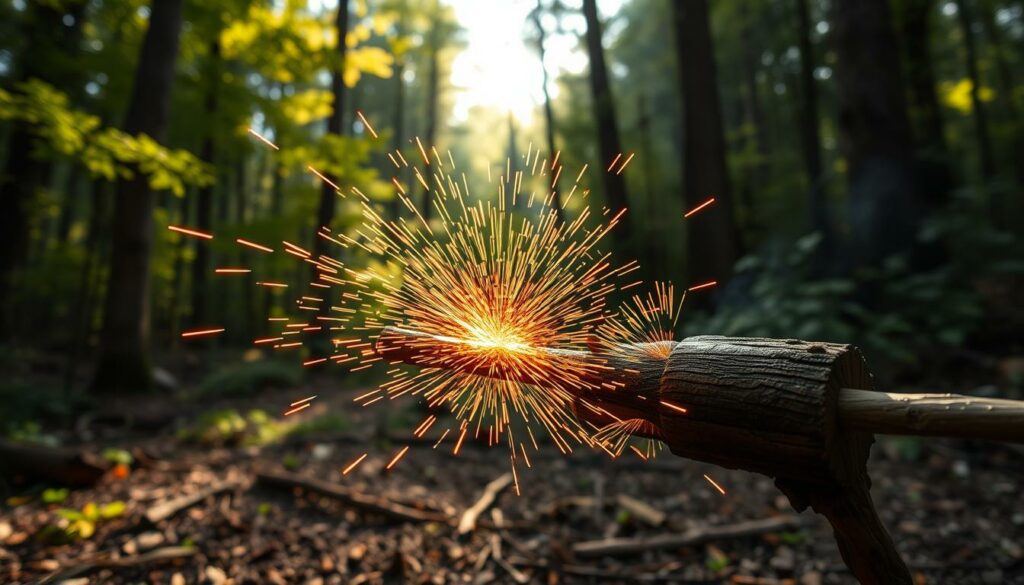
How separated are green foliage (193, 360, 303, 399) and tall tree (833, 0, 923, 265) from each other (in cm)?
955

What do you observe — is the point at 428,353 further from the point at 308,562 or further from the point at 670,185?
the point at 670,185

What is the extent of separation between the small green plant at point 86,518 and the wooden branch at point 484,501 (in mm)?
2096

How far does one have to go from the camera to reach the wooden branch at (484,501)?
337cm

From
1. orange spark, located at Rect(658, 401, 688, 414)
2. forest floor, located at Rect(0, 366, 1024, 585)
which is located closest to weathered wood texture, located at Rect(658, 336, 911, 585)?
orange spark, located at Rect(658, 401, 688, 414)

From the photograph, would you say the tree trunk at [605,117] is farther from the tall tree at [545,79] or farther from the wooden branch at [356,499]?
the wooden branch at [356,499]

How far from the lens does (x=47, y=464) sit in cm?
352

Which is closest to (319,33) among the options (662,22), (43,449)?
(43,449)

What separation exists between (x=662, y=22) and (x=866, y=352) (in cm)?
1693

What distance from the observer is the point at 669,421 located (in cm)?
164

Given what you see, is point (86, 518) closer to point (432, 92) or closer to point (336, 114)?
point (336, 114)

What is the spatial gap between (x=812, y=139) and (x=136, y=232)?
1230 centimetres

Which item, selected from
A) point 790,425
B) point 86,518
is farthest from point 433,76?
Result: point 790,425

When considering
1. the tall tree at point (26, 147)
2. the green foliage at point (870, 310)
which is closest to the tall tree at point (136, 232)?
the tall tree at point (26, 147)

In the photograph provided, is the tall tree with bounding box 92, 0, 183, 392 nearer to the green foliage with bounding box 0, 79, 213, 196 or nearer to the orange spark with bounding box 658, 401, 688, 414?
the green foliage with bounding box 0, 79, 213, 196
